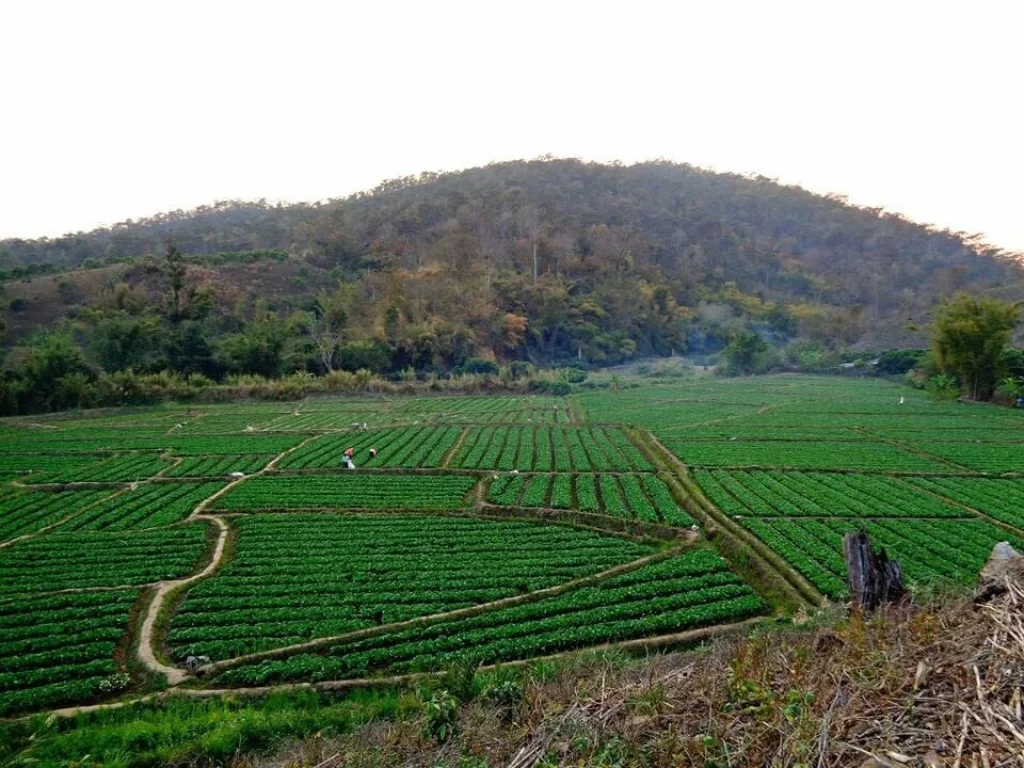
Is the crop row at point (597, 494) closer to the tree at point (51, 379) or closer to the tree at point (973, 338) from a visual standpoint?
the tree at point (973, 338)

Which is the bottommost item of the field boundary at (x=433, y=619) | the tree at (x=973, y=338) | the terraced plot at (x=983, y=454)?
the field boundary at (x=433, y=619)

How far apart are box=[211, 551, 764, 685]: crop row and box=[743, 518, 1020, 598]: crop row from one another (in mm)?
2994

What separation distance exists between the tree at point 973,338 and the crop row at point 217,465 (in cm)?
6057

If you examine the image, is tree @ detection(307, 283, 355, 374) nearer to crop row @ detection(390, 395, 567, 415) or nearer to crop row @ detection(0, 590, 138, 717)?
crop row @ detection(390, 395, 567, 415)

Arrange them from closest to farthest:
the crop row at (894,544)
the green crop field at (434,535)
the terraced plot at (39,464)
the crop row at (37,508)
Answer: the green crop field at (434,535)
the crop row at (894,544)
the crop row at (37,508)
the terraced plot at (39,464)

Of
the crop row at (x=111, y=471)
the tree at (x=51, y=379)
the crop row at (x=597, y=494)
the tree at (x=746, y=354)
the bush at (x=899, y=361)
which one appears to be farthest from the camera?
the tree at (x=746, y=354)

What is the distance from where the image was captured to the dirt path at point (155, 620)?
620 inches

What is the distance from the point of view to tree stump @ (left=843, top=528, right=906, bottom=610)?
10.3 metres

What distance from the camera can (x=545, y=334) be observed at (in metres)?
105

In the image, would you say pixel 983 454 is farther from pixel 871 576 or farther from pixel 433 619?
pixel 433 619

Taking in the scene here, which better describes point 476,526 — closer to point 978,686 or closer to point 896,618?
point 896,618

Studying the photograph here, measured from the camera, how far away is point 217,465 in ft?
122

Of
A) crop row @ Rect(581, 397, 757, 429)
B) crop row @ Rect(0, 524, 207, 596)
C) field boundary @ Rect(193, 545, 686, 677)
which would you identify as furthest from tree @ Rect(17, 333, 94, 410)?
field boundary @ Rect(193, 545, 686, 677)

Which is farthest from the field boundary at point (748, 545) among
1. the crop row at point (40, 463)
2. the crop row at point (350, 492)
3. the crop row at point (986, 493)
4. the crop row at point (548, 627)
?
the crop row at point (40, 463)
